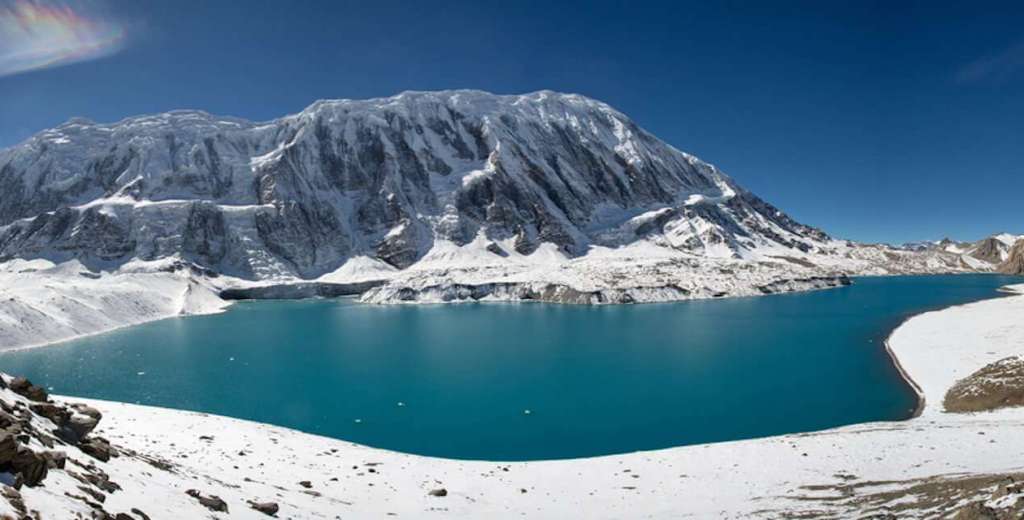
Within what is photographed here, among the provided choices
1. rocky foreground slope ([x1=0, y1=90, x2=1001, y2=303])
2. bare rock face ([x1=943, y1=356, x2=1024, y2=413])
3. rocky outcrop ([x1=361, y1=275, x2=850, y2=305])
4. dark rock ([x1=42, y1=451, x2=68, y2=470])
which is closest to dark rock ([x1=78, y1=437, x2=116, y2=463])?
dark rock ([x1=42, y1=451, x2=68, y2=470])

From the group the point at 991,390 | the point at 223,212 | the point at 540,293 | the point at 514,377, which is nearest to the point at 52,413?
the point at 514,377

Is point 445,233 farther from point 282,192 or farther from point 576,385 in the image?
point 576,385

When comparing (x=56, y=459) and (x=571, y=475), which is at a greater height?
(x=56, y=459)

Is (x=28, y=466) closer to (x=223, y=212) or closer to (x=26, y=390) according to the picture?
(x=26, y=390)

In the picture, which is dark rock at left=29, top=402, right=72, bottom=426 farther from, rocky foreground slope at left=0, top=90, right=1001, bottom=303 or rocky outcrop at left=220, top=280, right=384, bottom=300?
rocky outcrop at left=220, top=280, right=384, bottom=300

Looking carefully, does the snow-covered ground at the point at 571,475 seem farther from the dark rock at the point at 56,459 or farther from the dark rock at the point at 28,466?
the dark rock at the point at 28,466

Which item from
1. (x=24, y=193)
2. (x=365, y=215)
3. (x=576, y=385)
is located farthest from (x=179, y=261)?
(x=576, y=385)

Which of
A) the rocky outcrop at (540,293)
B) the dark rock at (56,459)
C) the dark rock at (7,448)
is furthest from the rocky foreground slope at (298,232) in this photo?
the dark rock at (7,448)
